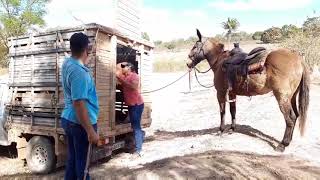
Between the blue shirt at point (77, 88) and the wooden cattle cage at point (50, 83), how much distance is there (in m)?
2.77

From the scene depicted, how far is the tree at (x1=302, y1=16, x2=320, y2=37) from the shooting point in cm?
2284

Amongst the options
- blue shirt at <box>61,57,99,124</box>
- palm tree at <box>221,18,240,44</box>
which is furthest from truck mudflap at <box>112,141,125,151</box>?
palm tree at <box>221,18,240,44</box>

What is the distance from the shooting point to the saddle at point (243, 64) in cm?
830

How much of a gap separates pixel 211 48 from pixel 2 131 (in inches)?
214

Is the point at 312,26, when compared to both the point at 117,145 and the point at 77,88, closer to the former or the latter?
the point at 117,145

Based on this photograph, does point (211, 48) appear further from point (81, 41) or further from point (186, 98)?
point (186, 98)

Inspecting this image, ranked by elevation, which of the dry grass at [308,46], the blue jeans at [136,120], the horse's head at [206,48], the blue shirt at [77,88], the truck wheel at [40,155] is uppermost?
the dry grass at [308,46]

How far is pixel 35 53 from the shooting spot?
7.54 metres

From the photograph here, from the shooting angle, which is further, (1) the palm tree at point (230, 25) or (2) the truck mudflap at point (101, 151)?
(1) the palm tree at point (230, 25)

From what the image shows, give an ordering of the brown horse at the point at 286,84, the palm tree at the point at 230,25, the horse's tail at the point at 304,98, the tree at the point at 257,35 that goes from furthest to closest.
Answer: the tree at the point at 257,35 → the palm tree at the point at 230,25 → the horse's tail at the point at 304,98 → the brown horse at the point at 286,84

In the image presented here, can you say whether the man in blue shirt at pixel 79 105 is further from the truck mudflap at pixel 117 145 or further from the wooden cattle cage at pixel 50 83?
the truck mudflap at pixel 117 145

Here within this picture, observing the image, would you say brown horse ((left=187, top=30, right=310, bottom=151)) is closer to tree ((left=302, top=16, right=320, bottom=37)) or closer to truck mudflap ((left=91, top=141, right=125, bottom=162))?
truck mudflap ((left=91, top=141, right=125, bottom=162))

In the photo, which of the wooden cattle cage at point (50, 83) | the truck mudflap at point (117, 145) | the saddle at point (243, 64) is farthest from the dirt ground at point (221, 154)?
the saddle at point (243, 64)

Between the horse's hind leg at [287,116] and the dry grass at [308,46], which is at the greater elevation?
the dry grass at [308,46]
